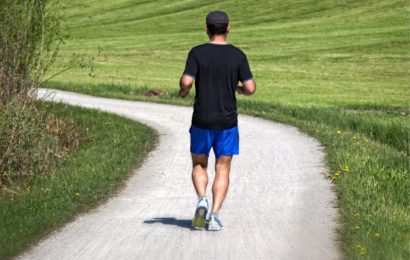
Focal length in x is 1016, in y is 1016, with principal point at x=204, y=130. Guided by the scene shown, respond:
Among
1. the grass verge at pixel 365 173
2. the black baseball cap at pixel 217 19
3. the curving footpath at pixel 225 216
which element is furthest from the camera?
the black baseball cap at pixel 217 19

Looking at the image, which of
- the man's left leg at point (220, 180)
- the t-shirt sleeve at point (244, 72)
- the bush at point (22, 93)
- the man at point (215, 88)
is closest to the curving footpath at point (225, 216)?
the man's left leg at point (220, 180)

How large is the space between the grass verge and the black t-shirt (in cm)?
152

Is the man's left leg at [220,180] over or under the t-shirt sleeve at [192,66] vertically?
under

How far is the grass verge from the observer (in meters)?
8.65

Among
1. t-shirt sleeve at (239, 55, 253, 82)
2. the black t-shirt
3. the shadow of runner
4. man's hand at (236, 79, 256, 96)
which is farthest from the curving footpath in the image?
t-shirt sleeve at (239, 55, 253, 82)

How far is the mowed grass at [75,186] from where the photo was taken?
30.6ft

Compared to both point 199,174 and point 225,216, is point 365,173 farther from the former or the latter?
point 199,174

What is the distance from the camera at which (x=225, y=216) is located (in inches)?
398

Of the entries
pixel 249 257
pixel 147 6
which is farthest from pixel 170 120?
pixel 147 6

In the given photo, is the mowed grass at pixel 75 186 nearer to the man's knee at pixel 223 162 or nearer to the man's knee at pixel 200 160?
the man's knee at pixel 200 160

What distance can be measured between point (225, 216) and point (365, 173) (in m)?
3.03

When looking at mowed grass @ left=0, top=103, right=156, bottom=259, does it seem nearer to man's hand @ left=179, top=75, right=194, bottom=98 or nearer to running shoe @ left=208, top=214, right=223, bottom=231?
running shoe @ left=208, top=214, right=223, bottom=231

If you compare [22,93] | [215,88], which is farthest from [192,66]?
[22,93]

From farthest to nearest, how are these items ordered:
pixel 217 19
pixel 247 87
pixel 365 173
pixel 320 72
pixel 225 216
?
pixel 320 72, pixel 365 173, pixel 225 216, pixel 247 87, pixel 217 19
